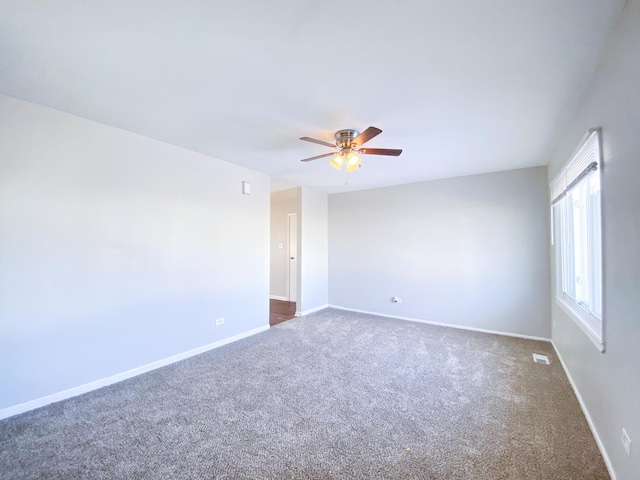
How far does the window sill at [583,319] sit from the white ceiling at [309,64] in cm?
170

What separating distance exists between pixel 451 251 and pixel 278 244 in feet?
13.0

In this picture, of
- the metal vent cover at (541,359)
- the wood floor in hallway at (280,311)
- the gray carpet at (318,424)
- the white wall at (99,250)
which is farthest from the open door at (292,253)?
the metal vent cover at (541,359)

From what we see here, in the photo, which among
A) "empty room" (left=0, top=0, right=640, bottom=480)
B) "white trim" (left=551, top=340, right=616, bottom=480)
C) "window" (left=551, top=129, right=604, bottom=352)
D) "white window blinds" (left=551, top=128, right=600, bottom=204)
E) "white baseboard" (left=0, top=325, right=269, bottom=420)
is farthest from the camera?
"white baseboard" (left=0, top=325, right=269, bottom=420)

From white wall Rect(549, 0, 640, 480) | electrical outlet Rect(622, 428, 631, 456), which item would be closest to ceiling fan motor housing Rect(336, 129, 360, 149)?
white wall Rect(549, 0, 640, 480)

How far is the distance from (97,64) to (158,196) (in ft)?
4.80

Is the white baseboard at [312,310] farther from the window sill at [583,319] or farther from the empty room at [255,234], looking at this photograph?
the window sill at [583,319]

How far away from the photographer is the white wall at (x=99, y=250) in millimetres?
2137

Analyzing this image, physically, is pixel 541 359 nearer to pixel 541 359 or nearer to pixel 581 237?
pixel 541 359

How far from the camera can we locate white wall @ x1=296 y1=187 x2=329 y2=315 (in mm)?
5180

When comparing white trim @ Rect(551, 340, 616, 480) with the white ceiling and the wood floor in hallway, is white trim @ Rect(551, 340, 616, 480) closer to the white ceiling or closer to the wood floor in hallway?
the white ceiling

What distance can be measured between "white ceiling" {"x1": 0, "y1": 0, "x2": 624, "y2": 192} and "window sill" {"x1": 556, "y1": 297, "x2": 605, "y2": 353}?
1.70 metres

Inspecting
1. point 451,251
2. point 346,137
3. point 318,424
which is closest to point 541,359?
point 451,251

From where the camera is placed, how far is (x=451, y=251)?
4465 millimetres

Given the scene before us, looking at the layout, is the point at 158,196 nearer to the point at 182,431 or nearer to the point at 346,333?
the point at 182,431
